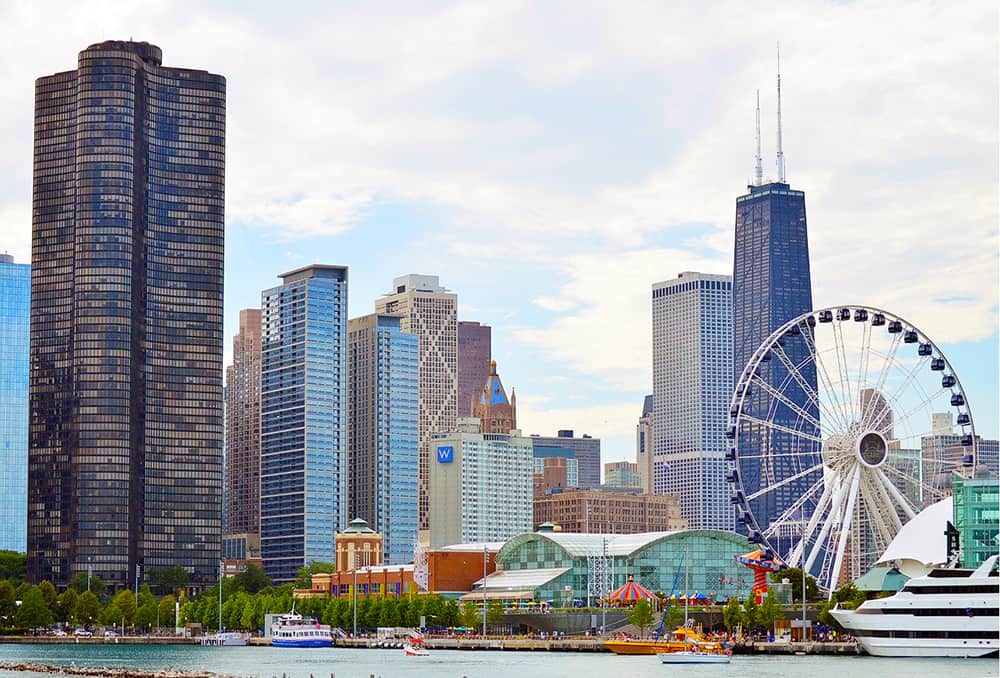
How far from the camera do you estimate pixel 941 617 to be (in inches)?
6038

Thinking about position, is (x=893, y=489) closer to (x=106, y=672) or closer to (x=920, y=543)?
(x=920, y=543)

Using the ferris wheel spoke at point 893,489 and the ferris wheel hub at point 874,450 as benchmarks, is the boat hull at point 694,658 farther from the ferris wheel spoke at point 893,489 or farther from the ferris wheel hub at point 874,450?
the ferris wheel spoke at point 893,489

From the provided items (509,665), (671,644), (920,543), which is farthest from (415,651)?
(920,543)

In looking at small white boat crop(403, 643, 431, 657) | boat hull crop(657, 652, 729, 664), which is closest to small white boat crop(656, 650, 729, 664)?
boat hull crop(657, 652, 729, 664)

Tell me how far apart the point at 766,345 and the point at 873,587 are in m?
26.0

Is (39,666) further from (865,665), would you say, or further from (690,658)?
(865,665)

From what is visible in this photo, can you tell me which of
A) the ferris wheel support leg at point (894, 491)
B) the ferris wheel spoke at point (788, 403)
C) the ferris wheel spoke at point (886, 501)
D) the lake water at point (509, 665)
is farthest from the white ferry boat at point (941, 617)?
the ferris wheel spoke at point (788, 403)

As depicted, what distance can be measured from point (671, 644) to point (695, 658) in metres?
12.8

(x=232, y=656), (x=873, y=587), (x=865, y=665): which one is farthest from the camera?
(x=232, y=656)

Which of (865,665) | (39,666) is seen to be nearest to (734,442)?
(865,665)

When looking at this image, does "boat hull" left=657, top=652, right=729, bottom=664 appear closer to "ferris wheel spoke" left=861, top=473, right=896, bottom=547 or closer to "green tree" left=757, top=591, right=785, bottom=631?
"green tree" left=757, top=591, right=785, bottom=631

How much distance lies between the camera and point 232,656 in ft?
632

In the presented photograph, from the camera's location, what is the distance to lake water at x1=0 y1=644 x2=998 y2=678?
467 ft

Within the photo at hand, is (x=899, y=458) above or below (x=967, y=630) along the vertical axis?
above
